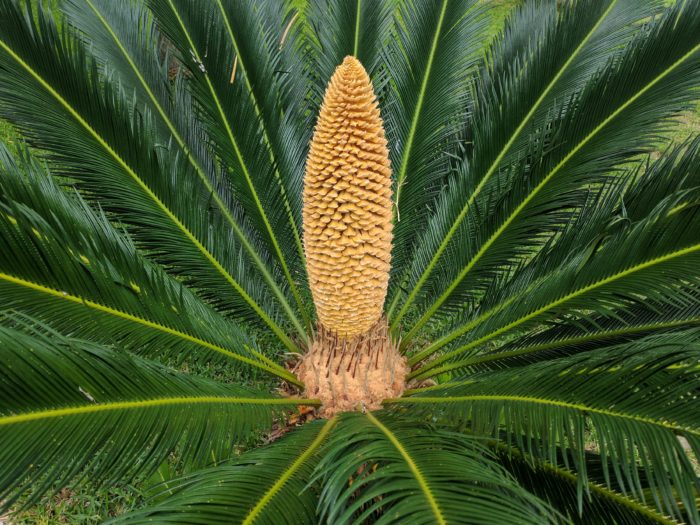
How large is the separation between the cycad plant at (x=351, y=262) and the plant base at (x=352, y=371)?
12 mm

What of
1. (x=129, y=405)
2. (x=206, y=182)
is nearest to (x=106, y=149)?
(x=206, y=182)

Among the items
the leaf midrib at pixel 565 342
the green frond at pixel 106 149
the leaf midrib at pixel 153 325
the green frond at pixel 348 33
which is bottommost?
the leaf midrib at pixel 565 342

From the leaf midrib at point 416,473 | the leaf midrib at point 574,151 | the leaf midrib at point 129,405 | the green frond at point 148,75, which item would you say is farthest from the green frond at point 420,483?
the green frond at point 148,75

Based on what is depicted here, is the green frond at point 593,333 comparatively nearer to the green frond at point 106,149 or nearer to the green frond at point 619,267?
the green frond at point 619,267

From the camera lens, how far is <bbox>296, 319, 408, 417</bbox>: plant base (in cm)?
234

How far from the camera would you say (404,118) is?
3025mm

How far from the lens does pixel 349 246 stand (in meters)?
2.20

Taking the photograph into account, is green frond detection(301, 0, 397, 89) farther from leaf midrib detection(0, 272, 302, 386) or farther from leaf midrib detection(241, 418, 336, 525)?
leaf midrib detection(241, 418, 336, 525)

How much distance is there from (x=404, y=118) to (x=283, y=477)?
6.58ft

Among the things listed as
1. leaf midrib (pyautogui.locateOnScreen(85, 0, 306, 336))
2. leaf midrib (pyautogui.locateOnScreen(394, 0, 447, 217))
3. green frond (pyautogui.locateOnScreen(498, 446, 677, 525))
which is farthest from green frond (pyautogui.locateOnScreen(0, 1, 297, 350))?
green frond (pyautogui.locateOnScreen(498, 446, 677, 525))

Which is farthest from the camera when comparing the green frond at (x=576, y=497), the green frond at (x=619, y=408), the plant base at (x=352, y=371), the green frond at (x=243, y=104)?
the green frond at (x=243, y=104)

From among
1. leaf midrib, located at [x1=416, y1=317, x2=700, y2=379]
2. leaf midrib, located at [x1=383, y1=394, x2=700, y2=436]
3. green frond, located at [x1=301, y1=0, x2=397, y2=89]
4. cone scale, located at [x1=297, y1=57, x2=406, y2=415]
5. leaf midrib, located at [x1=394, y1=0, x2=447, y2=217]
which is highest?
green frond, located at [x1=301, y1=0, x2=397, y2=89]

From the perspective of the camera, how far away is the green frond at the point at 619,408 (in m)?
1.37

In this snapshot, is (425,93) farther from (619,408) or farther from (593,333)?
(619,408)
